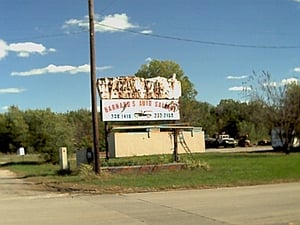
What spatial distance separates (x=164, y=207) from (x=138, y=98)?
18650 mm

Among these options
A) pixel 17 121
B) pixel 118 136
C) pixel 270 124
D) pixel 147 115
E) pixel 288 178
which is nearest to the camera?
pixel 288 178

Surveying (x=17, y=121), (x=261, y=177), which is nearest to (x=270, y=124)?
(x=261, y=177)

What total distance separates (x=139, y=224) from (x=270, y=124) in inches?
1558

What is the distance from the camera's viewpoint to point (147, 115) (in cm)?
3506

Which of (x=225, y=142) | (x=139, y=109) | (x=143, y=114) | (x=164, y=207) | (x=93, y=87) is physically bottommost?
(x=164, y=207)

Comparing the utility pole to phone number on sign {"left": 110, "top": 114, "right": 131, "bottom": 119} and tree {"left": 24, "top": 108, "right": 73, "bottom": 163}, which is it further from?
tree {"left": 24, "top": 108, "right": 73, "bottom": 163}

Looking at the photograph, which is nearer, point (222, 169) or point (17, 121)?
point (222, 169)

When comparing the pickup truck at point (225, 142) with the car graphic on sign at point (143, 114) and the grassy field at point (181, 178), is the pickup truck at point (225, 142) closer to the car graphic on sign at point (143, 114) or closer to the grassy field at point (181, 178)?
the car graphic on sign at point (143, 114)

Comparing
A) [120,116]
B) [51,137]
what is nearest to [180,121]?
[51,137]

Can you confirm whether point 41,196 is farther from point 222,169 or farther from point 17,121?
point 17,121

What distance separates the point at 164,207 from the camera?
16703 millimetres

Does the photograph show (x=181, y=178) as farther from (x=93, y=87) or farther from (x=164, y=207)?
(x=164, y=207)

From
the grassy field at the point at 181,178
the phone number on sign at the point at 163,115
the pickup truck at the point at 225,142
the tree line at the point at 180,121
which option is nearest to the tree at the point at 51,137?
the tree line at the point at 180,121

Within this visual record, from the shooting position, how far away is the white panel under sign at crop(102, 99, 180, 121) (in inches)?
1340
